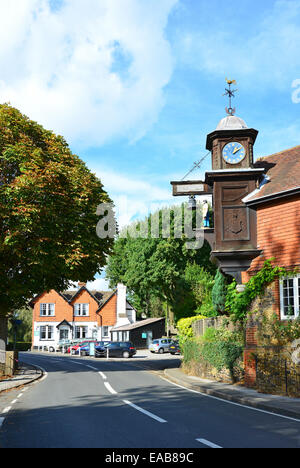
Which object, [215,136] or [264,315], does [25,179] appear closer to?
[215,136]

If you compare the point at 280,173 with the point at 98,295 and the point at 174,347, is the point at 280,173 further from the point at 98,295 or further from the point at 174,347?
the point at 98,295

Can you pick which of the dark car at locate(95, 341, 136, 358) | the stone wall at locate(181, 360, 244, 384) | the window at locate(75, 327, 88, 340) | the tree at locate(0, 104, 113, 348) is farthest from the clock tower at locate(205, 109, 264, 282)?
the window at locate(75, 327, 88, 340)

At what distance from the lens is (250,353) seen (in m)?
17.3

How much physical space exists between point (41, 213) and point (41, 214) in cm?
8

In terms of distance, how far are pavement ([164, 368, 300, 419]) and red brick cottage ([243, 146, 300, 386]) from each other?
4.31 feet

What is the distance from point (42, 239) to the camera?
72.9 ft

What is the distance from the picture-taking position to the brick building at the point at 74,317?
67.0 meters

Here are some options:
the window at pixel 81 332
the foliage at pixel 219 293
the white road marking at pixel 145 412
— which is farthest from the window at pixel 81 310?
the white road marking at pixel 145 412

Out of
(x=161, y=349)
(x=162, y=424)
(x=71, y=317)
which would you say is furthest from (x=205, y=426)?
(x=71, y=317)

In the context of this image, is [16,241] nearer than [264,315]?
No

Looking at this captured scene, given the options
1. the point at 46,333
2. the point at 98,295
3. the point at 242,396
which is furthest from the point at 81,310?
the point at 242,396

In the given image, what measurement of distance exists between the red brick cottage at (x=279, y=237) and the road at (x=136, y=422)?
169 inches

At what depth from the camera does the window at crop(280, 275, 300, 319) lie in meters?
16.5
